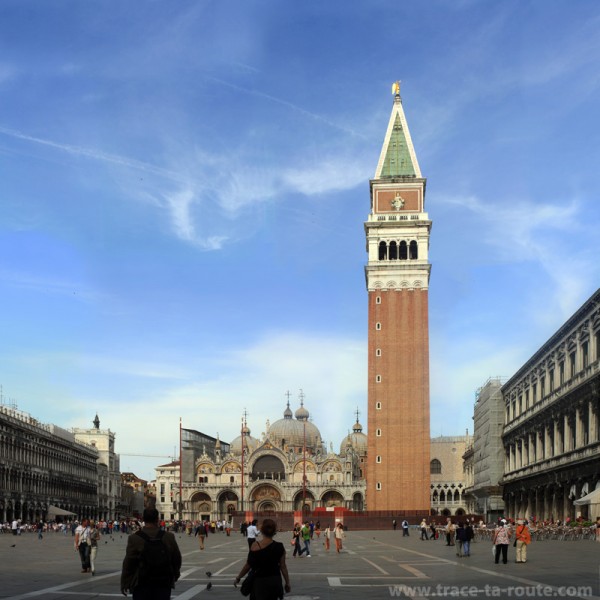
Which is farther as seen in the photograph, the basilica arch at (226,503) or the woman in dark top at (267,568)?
the basilica arch at (226,503)

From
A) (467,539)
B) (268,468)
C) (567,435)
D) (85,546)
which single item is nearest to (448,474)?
(268,468)

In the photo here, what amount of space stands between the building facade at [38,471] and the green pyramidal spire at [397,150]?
52195mm

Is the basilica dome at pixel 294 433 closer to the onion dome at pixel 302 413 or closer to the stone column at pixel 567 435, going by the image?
the onion dome at pixel 302 413

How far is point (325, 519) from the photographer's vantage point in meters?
89.6

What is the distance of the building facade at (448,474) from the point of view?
141m

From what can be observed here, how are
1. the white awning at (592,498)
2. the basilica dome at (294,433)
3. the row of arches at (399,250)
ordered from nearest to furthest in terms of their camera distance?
1. the white awning at (592,498)
2. the row of arches at (399,250)
3. the basilica dome at (294,433)

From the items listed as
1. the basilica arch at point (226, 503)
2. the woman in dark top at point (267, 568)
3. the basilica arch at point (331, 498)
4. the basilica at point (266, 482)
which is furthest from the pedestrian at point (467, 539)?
the basilica arch at point (226, 503)

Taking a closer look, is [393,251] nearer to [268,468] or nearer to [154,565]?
[268,468]

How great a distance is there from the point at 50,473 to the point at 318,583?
314 ft

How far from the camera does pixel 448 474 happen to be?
14538 centimetres

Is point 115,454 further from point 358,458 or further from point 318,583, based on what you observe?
point 318,583

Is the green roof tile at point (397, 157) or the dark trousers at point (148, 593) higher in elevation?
the green roof tile at point (397, 157)

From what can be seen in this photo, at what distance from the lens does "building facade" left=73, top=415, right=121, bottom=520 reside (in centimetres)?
14775

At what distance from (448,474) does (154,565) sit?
140183mm
